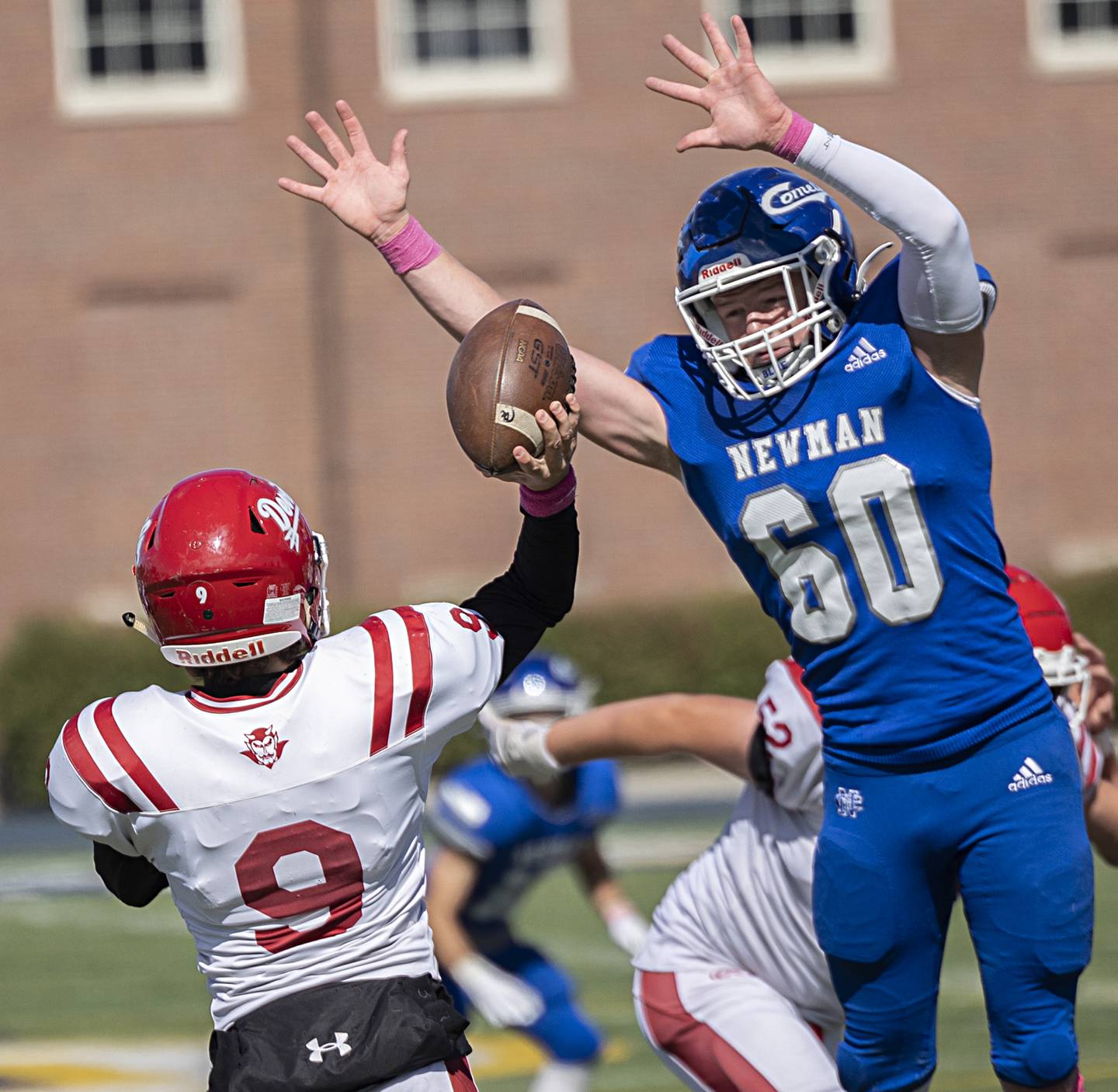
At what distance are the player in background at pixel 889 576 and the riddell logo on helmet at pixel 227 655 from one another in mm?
1031

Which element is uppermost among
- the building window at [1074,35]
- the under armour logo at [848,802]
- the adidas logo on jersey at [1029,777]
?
the building window at [1074,35]

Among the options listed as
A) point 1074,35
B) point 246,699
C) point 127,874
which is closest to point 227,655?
point 246,699

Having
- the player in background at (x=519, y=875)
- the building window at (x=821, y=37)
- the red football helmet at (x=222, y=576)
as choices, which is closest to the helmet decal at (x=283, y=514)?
the red football helmet at (x=222, y=576)

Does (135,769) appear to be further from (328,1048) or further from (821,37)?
(821,37)

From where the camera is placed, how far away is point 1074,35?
651 inches

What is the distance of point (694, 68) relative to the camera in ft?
10.6

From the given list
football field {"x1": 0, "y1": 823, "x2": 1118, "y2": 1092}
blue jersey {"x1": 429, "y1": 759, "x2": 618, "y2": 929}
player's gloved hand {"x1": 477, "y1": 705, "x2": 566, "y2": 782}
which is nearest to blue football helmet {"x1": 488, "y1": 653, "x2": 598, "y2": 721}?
blue jersey {"x1": 429, "y1": 759, "x2": 618, "y2": 929}

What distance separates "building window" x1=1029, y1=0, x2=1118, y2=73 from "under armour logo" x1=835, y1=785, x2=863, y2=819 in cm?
1459

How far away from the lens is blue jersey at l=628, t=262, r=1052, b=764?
314 cm

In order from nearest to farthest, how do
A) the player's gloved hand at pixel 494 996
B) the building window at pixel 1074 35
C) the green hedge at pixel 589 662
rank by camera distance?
the player's gloved hand at pixel 494 996
the green hedge at pixel 589 662
the building window at pixel 1074 35

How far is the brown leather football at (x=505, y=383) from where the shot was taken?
2.95 meters

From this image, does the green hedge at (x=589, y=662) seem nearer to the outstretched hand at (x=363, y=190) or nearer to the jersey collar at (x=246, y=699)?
the outstretched hand at (x=363, y=190)

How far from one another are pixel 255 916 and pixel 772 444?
1280 millimetres

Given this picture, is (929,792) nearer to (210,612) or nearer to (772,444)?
(772,444)
